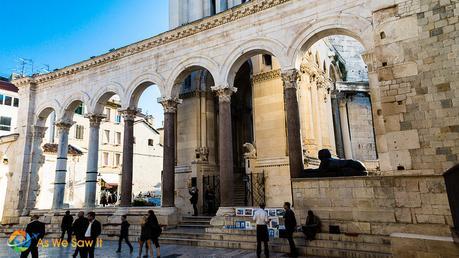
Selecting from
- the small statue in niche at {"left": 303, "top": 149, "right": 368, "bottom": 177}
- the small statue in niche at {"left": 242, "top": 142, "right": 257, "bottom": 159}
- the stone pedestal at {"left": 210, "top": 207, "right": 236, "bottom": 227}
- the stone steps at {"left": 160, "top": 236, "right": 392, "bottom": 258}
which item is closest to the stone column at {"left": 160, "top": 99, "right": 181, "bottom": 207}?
the stone steps at {"left": 160, "top": 236, "right": 392, "bottom": 258}

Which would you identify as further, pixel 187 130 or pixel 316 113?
pixel 187 130

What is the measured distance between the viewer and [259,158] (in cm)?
1465

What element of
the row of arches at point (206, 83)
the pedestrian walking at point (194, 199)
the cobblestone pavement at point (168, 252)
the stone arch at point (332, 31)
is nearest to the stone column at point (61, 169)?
the row of arches at point (206, 83)

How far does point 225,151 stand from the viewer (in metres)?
12.5

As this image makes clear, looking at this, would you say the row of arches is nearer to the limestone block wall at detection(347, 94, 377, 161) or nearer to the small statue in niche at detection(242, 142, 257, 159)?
the small statue in niche at detection(242, 142, 257, 159)

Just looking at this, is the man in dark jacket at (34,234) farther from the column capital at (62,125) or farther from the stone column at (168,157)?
the column capital at (62,125)

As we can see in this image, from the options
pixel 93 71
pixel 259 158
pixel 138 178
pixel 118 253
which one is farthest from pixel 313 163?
pixel 138 178

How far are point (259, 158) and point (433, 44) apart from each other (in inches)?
318

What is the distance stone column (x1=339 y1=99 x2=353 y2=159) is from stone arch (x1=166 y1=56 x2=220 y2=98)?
10181 mm

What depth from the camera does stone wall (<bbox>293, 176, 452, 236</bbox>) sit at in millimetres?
8031

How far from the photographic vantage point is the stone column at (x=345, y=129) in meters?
19.3

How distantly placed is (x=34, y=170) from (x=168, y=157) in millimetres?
10100

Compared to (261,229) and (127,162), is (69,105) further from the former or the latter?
(261,229)

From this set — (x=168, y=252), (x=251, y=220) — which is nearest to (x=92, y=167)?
(x=168, y=252)
